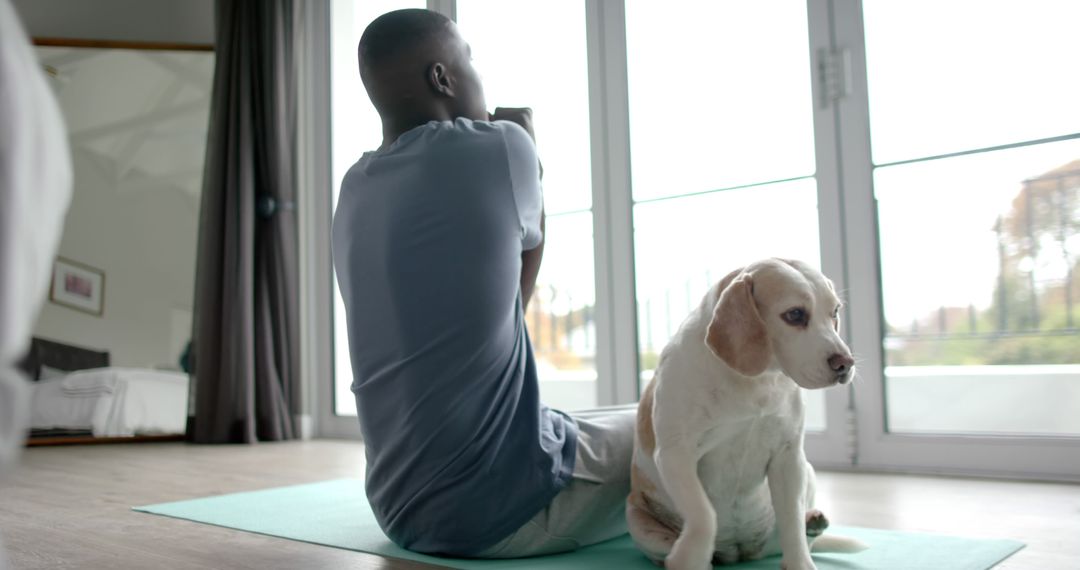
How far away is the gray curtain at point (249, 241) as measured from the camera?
417 cm

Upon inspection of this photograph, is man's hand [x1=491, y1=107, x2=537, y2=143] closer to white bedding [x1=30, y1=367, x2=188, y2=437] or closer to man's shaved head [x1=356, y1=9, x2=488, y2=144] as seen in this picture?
man's shaved head [x1=356, y1=9, x2=488, y2=144]

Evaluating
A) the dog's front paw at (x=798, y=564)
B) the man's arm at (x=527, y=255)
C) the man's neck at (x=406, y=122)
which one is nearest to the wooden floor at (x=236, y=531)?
the dog's front paw at (x=798, y=564)

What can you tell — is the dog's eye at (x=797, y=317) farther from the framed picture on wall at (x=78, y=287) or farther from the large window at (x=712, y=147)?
the framed picture on wall at (x=78, y=287)

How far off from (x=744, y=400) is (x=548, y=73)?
2851mm

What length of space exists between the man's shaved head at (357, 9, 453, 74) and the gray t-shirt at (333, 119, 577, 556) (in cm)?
15

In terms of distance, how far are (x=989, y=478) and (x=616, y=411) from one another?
1467 millimetres

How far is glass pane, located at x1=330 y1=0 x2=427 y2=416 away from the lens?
4.50 metres

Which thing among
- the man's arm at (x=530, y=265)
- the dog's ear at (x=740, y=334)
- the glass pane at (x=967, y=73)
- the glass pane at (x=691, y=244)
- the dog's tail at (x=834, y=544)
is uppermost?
the glass pane at (x=967, y=73)

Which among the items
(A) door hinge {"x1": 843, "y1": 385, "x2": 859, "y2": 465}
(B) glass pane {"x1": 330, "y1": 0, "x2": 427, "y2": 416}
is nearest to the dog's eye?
(A) door hinge {"x1": 843, "y1": 385, "x2": 859, "y2": 465}

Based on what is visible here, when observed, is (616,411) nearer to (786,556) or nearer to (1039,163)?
(786,556)

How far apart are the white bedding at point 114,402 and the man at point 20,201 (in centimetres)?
404

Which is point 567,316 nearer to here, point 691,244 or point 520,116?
point 691,244

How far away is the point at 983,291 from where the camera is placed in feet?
9.02

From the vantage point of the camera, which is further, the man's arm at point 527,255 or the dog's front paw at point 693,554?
the man's arm at point 527,255
